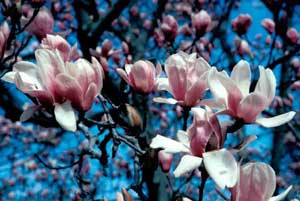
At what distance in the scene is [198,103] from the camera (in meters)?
0.97

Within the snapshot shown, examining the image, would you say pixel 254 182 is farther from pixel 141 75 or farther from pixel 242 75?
pixel 141 75

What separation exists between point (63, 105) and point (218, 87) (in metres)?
0.35

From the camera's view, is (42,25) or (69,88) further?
(42,25)

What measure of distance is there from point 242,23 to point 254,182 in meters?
2.03

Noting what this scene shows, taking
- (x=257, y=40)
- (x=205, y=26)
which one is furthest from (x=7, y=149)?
(x=205, y=26)

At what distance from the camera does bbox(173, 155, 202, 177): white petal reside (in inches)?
28.7

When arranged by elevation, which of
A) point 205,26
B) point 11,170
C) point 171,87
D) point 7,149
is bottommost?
point 11,170

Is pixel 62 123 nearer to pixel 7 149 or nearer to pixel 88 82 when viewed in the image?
pixel 88 82

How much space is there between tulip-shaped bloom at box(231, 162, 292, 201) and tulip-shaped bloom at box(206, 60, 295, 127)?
0.14 metres

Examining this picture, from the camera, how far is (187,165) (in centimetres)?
74

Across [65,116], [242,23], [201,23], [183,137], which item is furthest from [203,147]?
[242,23]

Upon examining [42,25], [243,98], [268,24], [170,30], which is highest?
[243,98]

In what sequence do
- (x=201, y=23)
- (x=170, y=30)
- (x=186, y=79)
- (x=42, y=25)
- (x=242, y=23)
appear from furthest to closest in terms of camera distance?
(x=242, y=23)
(x=170, y=30)
(x=201, y=23)
(x=42, y=25)
(x=186, y=79)

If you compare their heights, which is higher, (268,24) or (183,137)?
(183,137)
